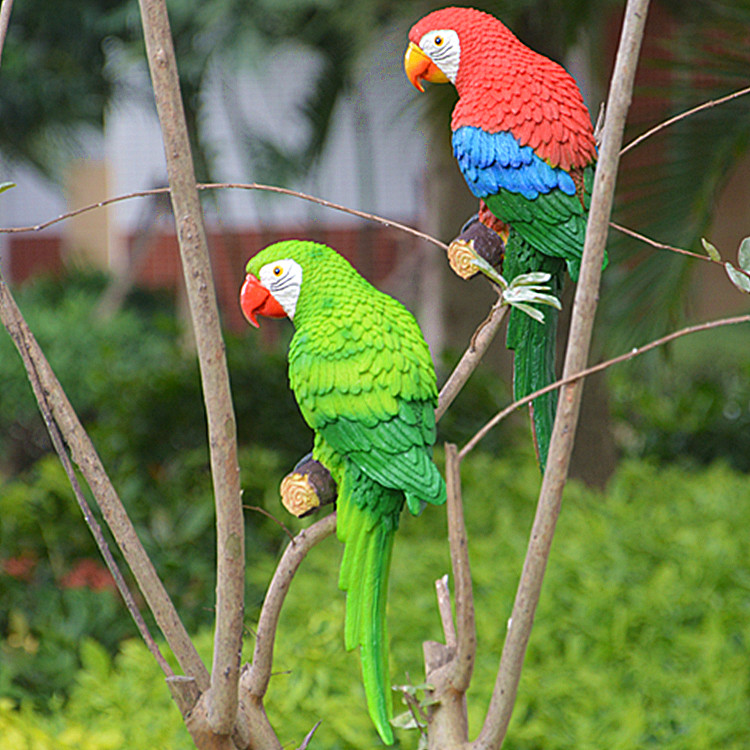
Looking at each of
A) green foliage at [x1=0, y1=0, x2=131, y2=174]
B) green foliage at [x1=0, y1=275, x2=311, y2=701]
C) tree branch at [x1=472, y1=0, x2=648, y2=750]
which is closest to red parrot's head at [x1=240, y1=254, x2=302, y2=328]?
tree branch at [x1=472, y1=0, x2=648, y2=750]

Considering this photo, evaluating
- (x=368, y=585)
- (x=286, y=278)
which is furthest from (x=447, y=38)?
(x=368, y=585)

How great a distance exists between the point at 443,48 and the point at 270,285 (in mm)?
250

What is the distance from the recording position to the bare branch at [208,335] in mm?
628

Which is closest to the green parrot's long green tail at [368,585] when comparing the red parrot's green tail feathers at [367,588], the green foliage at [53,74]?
the red parrot's green tail feathers at [367,588]

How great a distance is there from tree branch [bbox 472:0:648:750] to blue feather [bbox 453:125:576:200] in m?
0.09

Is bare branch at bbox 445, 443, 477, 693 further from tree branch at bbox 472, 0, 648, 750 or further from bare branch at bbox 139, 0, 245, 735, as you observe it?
bare branch at bbox 139, 0, 245, 735

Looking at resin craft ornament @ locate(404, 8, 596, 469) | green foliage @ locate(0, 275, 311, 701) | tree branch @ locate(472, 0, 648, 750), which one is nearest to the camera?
tree branch @ locate(472, 0, 648, 750)

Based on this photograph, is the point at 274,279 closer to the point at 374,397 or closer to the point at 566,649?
the point at 374,397

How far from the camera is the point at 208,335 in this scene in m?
0.65

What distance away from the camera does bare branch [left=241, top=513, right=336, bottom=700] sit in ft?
2.37

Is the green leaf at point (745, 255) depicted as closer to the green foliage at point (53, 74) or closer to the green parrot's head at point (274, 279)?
the green parrot's head at point (274, 279)

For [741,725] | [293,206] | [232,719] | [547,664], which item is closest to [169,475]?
[547,664]

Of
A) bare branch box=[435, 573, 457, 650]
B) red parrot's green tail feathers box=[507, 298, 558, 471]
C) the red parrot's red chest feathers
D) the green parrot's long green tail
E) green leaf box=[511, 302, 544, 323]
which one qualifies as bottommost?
bare branch box=[435, 573, 457, 650]

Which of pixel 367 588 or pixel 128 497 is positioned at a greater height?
pixel 367 588
